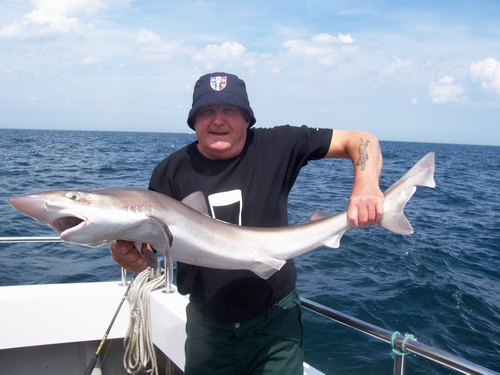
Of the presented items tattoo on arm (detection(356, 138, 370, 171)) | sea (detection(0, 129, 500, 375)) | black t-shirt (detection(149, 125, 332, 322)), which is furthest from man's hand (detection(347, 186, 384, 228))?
sea (detection(0, 129, 500, 375))

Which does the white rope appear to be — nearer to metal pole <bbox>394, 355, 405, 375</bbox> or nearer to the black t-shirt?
the black t-shirt

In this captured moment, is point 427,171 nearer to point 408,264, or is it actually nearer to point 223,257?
point 223,257

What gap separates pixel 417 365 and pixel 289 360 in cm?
419

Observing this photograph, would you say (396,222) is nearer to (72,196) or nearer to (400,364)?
(400,364)

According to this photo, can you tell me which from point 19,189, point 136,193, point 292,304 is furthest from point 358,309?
point 19,189

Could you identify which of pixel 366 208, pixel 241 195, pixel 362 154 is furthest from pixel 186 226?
pixel 362 154

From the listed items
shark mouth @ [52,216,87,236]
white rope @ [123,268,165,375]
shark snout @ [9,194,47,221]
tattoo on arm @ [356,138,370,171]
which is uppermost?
tattoo on arm @ [356,138,370,171]

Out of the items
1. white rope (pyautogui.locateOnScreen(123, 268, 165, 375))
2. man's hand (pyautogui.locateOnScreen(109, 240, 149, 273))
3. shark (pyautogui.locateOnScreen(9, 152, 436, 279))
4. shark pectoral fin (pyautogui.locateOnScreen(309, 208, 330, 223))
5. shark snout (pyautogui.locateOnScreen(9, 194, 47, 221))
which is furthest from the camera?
white rope (pyautogui.locateOnScreen(123, 268, 165, 375))

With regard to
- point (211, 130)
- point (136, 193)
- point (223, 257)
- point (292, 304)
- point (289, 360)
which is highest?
point (211, 130)

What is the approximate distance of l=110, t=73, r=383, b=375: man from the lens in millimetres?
2865

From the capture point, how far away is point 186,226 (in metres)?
2.49

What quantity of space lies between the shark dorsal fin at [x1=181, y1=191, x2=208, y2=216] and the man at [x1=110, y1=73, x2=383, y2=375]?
180mm

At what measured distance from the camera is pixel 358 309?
7723 mm

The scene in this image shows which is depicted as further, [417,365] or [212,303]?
[417,365]
